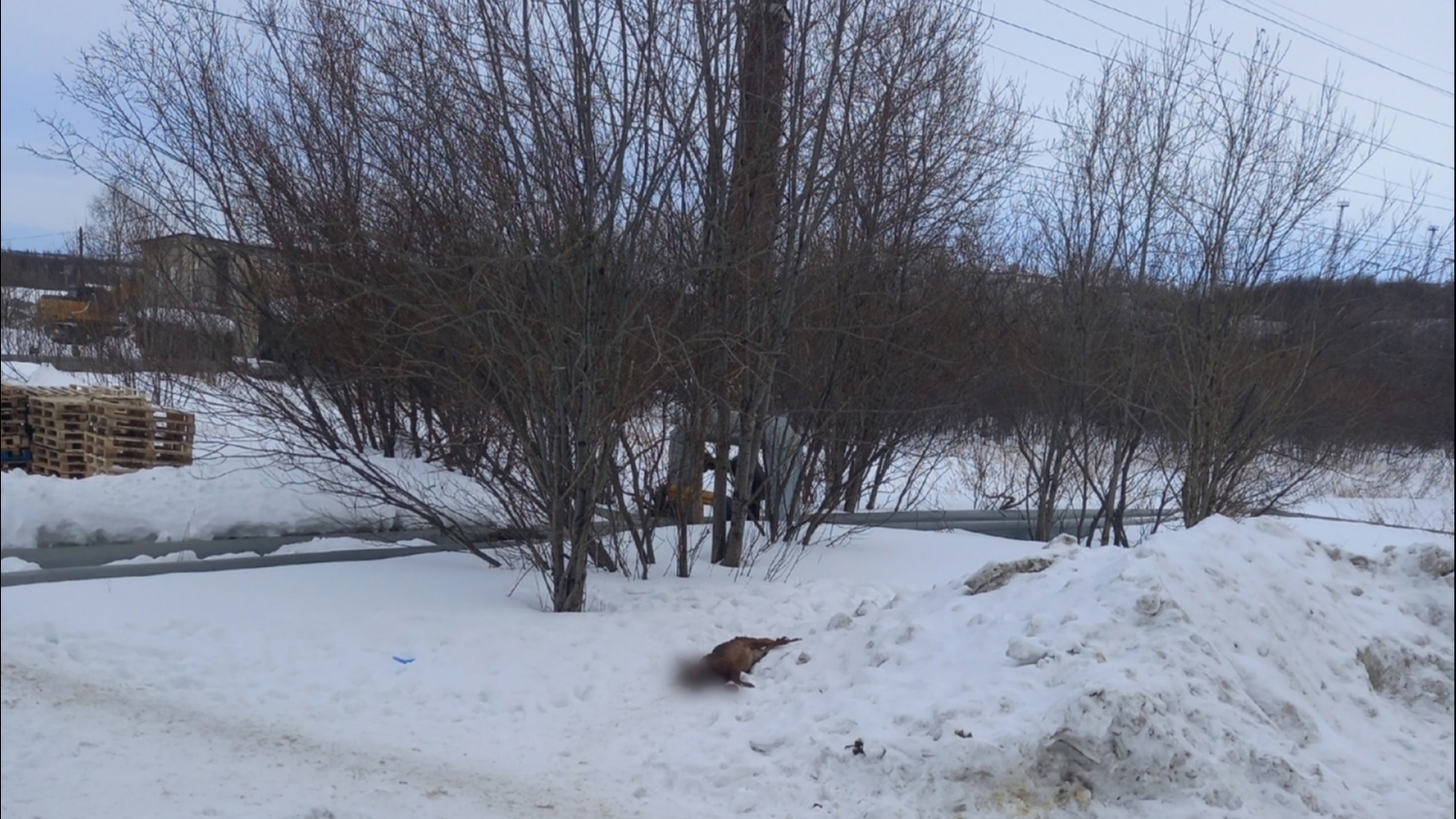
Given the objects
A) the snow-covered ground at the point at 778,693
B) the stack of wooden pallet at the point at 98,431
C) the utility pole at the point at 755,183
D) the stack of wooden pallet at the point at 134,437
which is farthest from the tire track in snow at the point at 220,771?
the utility pole at the point at 755,183

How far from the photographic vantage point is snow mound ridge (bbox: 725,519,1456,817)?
518 cm

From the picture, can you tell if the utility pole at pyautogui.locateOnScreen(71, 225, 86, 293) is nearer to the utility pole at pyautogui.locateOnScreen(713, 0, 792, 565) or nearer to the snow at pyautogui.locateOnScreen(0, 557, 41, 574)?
the snow at pyautogui.locateOnScreen(0, 557, 41, 574)

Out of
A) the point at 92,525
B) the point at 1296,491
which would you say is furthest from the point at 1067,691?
the point at 1296,491

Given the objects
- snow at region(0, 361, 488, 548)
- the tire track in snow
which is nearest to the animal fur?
the tire track in snow

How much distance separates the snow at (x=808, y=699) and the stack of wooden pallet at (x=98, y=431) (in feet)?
2.58

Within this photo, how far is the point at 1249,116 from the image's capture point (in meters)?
13.2

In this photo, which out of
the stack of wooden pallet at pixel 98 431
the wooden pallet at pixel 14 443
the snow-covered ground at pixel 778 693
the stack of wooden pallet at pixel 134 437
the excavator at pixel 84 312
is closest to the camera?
the wooden pallet at pixel 14 443

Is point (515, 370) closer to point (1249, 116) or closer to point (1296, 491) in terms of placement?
point (1249, 116)

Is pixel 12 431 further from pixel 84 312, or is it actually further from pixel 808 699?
pixel 808 699

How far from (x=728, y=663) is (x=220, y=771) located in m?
2.98

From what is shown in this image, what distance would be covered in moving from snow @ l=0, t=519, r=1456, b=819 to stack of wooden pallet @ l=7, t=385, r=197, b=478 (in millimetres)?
787

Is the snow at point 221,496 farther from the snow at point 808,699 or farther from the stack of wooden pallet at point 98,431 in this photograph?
the snow at point 808,699

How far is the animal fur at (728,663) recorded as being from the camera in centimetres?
691

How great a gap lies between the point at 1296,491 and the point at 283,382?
12561mm
